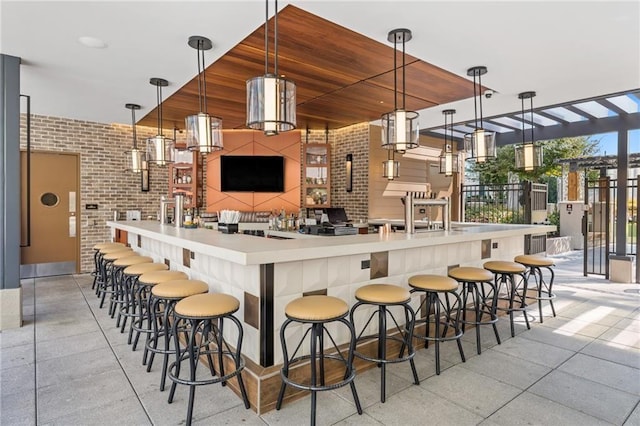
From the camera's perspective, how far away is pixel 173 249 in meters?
3.83

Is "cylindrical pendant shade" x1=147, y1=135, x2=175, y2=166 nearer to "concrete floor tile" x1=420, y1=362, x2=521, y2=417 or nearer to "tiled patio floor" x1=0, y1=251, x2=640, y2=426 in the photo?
"tiled patio floor" x1=0, y1=251, x2=640, y2=426

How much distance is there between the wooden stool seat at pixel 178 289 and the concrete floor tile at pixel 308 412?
94 cm

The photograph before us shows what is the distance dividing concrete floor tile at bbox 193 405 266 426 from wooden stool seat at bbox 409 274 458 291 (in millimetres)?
1428

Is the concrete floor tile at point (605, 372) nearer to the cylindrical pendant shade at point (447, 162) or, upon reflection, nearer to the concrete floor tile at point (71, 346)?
the cylindrical pendant shade at point (447, 162)

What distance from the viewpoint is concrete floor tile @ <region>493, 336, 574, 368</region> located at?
2.98 metres

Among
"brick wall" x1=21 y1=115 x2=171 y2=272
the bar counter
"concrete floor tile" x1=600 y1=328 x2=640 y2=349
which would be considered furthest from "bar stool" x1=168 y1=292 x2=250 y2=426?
"brick wall" x1=21 y1=115 x2=171 y2=272

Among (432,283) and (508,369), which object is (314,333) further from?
(508,369)

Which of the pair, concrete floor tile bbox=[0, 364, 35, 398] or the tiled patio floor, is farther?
concrete floor tile bbox=[0, 364, 35, 398]

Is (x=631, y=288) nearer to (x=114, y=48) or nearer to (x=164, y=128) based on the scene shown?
(x=114, y=48)

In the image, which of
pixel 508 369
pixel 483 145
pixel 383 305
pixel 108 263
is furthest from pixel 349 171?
pixel 383 305

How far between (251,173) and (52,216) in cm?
363

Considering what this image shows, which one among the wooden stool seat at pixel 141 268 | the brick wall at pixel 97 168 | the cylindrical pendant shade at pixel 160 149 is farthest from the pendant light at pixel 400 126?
the brick wall at pixel 97 168

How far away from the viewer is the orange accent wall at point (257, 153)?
7.23m

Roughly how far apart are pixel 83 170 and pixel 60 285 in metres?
2.14
